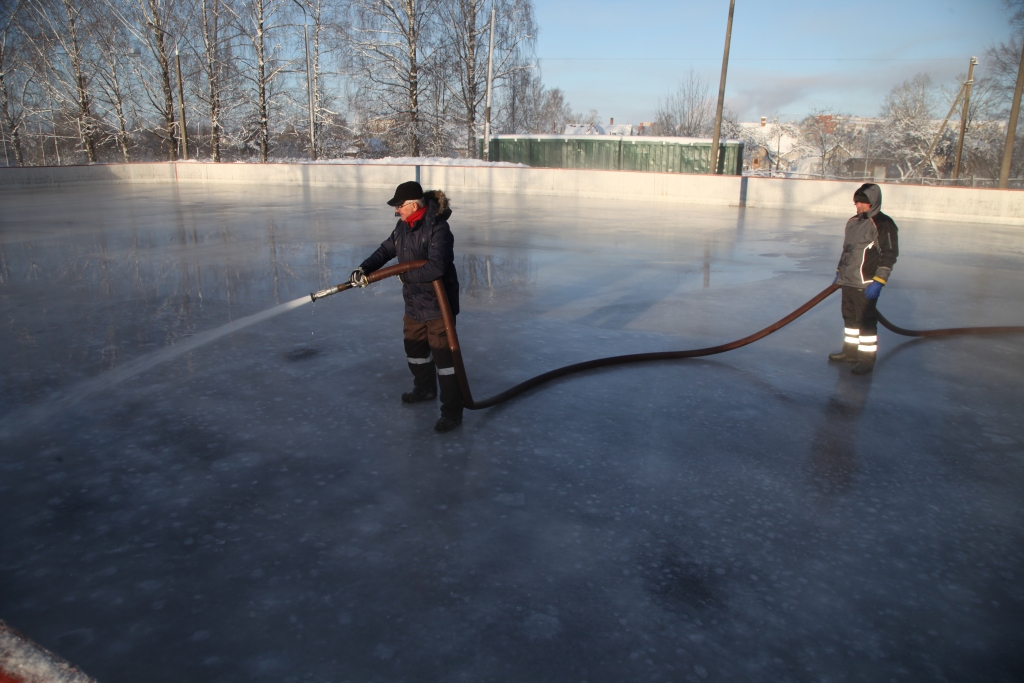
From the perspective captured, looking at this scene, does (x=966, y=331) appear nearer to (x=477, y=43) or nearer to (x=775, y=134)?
(x=477, y=43)

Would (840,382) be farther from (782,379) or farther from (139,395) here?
(139,395)

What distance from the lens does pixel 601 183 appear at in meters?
23.3

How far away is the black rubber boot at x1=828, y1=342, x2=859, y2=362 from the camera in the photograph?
5.46m

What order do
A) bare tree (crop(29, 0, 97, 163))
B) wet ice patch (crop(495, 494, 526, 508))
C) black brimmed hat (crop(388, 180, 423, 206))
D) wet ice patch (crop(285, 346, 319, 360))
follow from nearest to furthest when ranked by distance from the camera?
wet ice patch (crop(495, 494, 526, 508)) < black brimmed hat (crop(388, 180, 423, 206)) < wet ice patch (crop(285, 346, 319, 360)) < bare tree (crop(29, 0, 97, 163))

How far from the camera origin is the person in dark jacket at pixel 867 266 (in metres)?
5.18

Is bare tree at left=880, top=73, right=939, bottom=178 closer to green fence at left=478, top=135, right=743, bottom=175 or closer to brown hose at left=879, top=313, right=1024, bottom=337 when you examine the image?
green fence at left=478, top=135, right=743, bottom=175

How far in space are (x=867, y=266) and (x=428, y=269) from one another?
11.2 feet

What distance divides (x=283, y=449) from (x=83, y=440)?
1157mm

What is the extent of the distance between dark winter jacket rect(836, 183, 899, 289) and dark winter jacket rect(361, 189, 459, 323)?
3.16 metres

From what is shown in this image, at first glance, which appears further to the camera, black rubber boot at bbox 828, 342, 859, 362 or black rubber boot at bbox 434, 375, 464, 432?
black rubber boot at bbox 828, 342, 859, 362

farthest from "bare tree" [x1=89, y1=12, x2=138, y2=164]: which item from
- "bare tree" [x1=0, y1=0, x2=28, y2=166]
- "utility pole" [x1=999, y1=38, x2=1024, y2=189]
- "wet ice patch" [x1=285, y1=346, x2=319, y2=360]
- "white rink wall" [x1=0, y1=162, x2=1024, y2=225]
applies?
"utility pole" [x1=999, y1=38, x2=1024, y2=189]

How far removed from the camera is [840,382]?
16.7 ft

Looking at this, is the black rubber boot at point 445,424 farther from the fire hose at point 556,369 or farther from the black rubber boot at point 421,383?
the black rubber boot at point 421,383

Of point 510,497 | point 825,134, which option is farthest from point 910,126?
point 510,497
